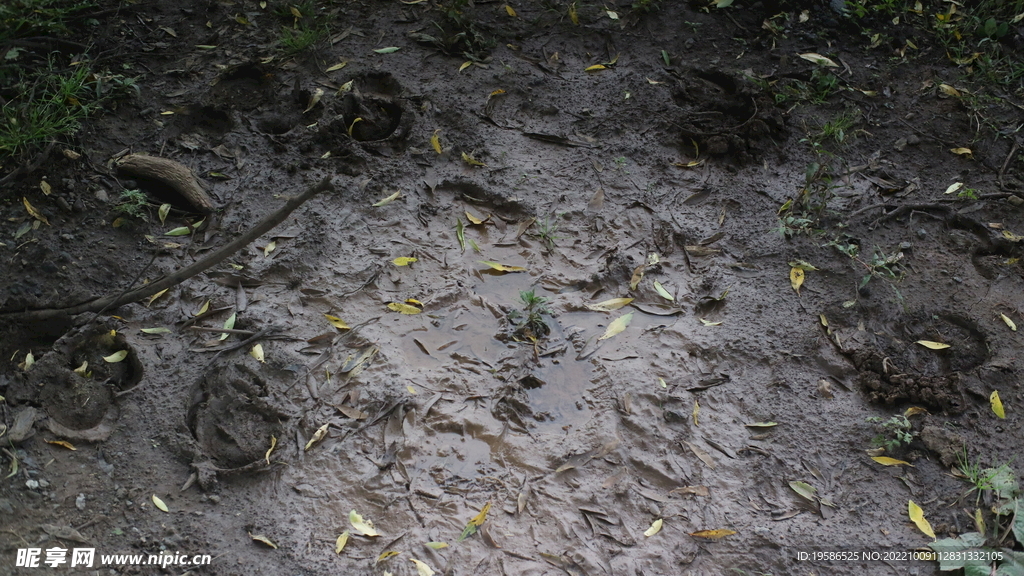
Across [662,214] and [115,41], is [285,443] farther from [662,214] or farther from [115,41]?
[115,41]

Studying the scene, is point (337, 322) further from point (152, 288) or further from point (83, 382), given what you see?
point (83, 382)

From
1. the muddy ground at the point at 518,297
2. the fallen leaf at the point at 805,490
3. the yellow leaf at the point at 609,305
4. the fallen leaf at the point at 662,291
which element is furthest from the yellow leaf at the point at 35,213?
the fallen leaf at the point at 805,490

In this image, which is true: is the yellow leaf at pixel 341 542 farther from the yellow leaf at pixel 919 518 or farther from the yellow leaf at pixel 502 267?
the yellow leaf at pixel 919 518

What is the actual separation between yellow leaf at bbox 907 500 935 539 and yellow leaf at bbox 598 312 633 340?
1210 mm

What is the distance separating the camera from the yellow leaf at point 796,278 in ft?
9.45

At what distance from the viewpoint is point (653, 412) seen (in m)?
2.52

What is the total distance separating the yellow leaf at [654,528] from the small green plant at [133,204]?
251cm

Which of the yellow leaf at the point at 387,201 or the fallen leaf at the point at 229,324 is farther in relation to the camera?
the yellow leaf at the point at 387,201

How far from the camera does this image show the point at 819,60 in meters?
3.67

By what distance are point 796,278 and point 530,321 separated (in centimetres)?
122

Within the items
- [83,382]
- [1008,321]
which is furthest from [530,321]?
[1008,321]

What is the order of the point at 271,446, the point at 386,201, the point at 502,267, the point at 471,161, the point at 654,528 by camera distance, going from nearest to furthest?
the point at 654,528 → the point at 271,446 → the point at 502,267 → the point at 386,201 → the point at 471,161

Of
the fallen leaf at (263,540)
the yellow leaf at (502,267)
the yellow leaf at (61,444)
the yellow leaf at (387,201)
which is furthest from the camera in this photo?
the yellow leaf at (387,201)

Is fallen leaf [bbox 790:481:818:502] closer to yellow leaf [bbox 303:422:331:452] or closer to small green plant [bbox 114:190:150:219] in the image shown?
yellow leaf [bbox 303:422:331:452]
